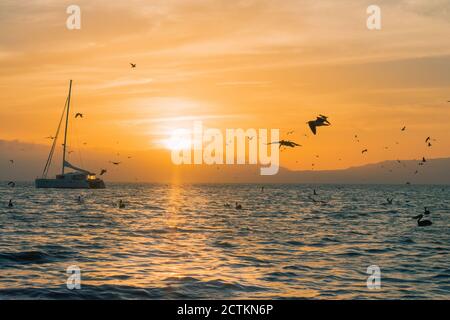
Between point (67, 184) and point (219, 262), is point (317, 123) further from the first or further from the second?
point (67, 184)

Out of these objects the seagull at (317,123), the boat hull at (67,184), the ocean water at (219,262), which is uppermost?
the seagull at (317,123)

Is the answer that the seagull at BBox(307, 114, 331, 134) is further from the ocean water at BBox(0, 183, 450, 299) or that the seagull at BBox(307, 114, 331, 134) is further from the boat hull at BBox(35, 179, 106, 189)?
the boat hull at BBox(35, 179, 106, 189)

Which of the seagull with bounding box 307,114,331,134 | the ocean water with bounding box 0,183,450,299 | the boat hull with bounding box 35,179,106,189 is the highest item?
the seagull with bounding box 307,114,331,134

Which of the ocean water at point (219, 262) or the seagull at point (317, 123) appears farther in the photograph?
the seagull at point (317, 123)

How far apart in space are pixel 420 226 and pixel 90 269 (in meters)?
35.7

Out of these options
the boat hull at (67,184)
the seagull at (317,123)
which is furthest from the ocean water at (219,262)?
the boat hull at (67,184)

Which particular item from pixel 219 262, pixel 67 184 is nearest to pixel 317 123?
pixel 219 262

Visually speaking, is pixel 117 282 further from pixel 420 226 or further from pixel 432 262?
pixel 420 226

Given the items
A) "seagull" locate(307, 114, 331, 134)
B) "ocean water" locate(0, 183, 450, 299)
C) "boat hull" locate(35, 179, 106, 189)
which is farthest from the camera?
"boat hull" locate(35, 179, 106, 189)

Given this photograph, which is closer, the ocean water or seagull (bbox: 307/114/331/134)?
the ocean water

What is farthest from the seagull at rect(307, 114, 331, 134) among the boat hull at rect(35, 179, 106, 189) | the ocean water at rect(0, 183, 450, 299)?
the boat hull at rect(35, 179, 106, 189)

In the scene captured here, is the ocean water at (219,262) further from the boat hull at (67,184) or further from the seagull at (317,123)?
the boat hull at (67,184)
